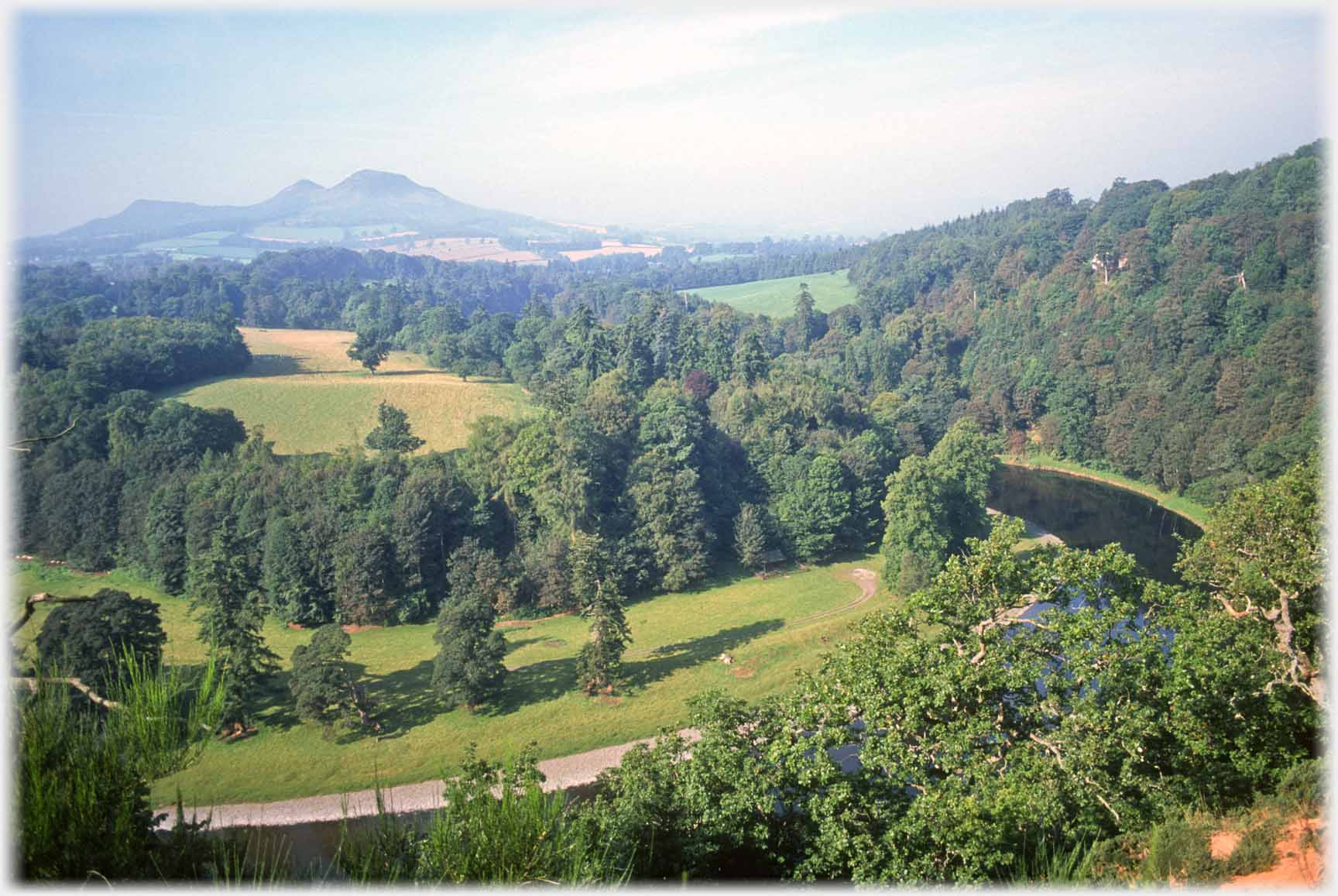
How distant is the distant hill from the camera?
100125 mm

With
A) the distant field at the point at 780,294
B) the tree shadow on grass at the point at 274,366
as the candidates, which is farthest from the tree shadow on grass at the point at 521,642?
the distant field at the point at 780,294

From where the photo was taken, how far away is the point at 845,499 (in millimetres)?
40031

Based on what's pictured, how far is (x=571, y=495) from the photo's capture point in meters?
37.4

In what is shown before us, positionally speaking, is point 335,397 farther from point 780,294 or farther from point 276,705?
point 780,294

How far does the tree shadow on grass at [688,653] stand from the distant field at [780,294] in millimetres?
67643

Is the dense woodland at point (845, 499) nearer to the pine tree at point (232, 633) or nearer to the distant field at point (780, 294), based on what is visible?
the pine tree at point (232, 633)

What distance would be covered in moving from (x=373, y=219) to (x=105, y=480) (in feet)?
264

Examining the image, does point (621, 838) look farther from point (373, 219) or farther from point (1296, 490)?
point (373, 219)

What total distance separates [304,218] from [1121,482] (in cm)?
10110

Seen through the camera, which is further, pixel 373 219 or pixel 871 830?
pixel 373 219

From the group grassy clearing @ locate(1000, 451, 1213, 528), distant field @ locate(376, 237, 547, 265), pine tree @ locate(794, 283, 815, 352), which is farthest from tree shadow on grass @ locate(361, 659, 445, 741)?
distant field @ locate(376, 237, 547, 265)

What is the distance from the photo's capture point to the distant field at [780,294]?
10031 cm

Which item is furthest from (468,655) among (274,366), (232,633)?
(274,366)

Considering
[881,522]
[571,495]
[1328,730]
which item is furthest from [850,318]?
[1328,730]
